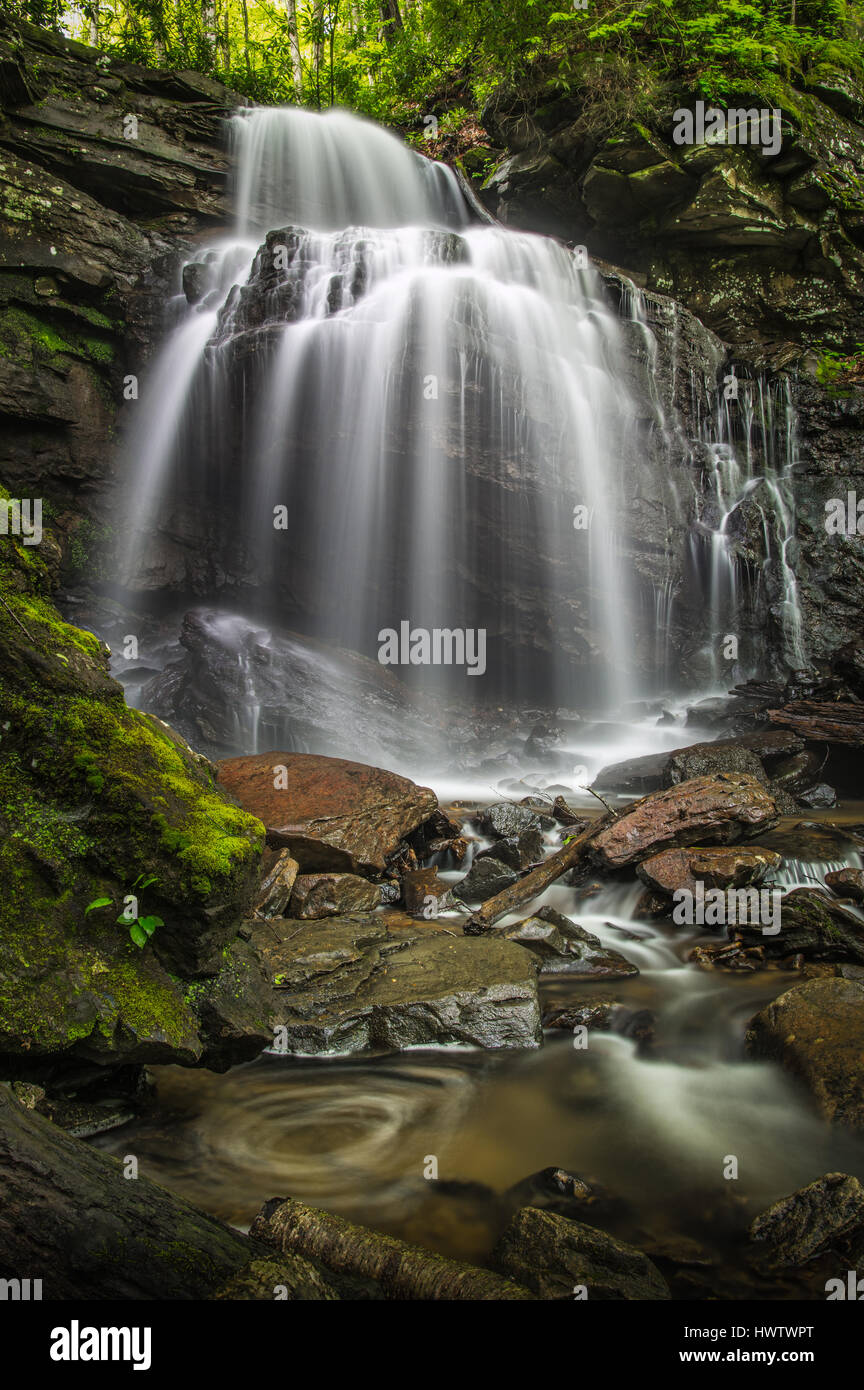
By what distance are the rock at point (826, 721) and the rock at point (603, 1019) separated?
6361mm

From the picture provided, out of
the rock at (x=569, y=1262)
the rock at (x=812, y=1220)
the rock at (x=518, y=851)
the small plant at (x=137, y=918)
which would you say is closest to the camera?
the rock at (x=569, y=1262)

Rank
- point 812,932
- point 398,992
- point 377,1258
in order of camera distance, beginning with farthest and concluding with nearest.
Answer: point 812,932
point 398,992
point 377,1258

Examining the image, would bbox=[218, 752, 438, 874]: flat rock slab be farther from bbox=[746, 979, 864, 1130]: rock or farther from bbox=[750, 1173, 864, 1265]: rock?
bbox=[750, 1173, 864, 1265]: rock

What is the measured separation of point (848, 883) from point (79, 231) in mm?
16296

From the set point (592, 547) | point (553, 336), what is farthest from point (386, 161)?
point (592, 547)

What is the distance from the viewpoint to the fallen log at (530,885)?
5.66 m

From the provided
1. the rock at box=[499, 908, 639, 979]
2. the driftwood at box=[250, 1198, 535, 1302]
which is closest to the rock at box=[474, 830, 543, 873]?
the rock at box=[499, 908, 639, 979]

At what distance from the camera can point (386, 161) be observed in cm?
1802

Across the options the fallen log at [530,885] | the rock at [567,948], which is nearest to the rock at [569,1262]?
the rock at [567,948]

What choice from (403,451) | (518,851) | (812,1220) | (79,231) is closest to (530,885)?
(518,851)

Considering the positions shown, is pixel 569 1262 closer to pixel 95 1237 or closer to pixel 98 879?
pixel 95 1237

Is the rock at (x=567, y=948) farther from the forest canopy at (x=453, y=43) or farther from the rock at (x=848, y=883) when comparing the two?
the forest canopy at (x=453, y=43)

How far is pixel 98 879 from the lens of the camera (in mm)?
3125

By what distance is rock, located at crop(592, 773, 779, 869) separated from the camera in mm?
6336
